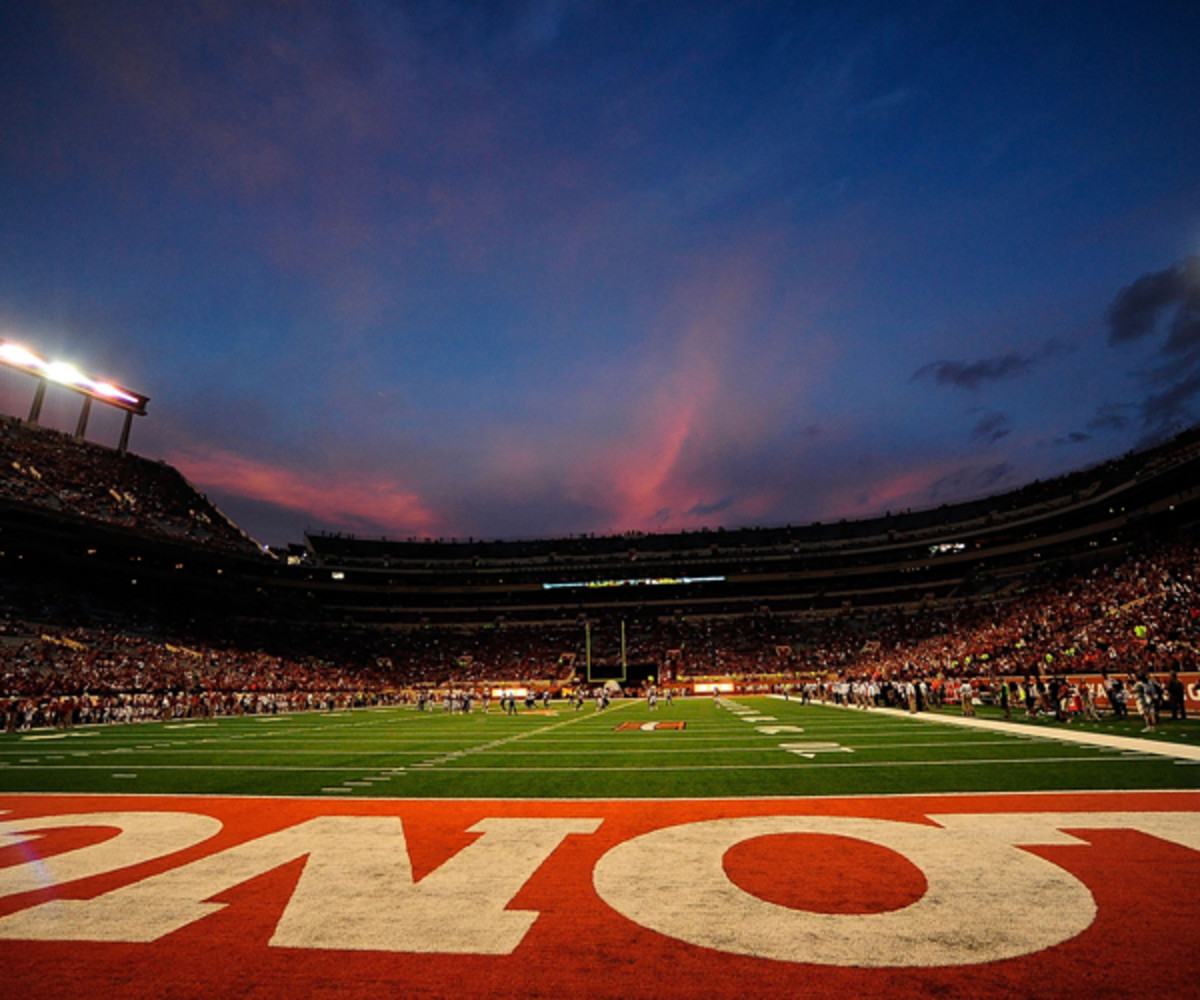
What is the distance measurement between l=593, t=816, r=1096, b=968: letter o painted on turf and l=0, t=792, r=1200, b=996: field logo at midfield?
2cm

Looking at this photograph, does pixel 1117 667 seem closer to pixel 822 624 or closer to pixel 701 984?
pixel 701 984

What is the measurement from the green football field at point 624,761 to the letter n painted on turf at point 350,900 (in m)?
3.38

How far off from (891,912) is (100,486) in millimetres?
64208

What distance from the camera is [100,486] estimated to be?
52500 mm

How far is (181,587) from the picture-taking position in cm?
5862

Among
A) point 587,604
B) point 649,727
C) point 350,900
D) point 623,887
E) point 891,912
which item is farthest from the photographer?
point 587,604

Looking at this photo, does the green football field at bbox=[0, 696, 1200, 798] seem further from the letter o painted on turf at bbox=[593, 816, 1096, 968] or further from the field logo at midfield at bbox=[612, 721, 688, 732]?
the letter o painted on turf at bbox=[593, 816, 1096, 968]

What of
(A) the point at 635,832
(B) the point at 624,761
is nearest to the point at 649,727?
(B) the point at 624,761

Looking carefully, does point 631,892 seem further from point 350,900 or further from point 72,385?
point 72,385

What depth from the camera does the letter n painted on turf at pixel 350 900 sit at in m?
4.41

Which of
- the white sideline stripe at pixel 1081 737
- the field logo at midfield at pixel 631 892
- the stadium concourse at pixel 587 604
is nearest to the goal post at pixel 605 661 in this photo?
the stadium concourse at pixel 587 604

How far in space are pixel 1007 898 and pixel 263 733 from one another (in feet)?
76.2

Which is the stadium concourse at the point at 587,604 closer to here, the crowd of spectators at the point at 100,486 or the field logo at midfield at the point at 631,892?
the crowd of spectators at the point at 100,486

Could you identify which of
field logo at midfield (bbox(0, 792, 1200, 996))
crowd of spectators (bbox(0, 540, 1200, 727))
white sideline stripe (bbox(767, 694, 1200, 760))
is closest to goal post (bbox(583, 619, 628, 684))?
crowd of spectators (bbox(0, 540, 1200, 727))
